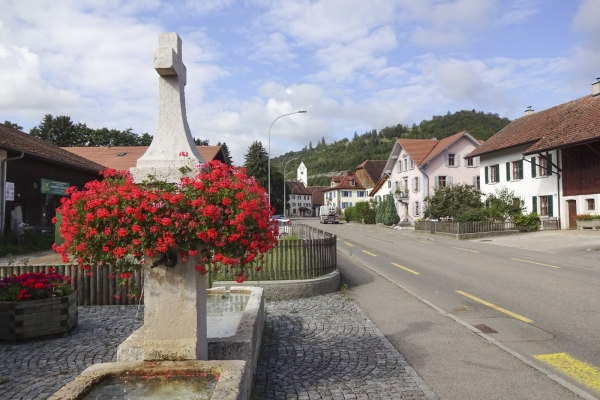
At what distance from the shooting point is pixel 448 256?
18672 mm

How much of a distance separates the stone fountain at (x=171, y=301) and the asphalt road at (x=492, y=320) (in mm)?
2573

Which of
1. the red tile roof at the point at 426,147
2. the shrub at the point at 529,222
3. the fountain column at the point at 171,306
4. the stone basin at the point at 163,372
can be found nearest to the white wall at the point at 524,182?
the shrub at the point at 529,222

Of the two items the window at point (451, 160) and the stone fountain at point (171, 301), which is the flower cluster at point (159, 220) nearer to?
the stone fountain at point (171, 301)

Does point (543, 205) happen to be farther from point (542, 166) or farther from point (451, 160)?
point (451, 160)

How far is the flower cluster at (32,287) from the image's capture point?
6.98 metres

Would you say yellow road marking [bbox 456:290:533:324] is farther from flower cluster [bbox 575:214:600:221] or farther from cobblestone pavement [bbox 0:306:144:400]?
flower cluster [bbox 575:214:600:221]

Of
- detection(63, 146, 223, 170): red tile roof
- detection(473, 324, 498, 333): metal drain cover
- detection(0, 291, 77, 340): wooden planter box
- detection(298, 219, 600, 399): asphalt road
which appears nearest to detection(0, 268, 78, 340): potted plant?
detection(0, 291, 77, 340): wooden planter box

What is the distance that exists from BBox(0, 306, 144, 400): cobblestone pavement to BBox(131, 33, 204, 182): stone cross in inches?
110

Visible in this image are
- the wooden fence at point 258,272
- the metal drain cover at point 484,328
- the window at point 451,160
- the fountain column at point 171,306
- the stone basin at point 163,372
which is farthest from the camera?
the window at point 451,160

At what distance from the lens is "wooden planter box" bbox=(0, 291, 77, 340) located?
22.1 feet

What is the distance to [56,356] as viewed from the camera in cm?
618

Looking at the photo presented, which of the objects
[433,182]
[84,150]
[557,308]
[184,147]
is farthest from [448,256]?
[84,150]

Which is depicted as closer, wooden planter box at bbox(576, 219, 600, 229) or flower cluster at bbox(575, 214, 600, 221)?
wooden planter box at bbox(576, 219, 600, 229)

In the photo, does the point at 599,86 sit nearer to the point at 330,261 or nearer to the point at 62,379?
the point at 330,261
